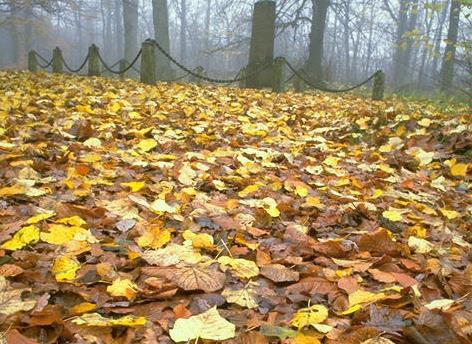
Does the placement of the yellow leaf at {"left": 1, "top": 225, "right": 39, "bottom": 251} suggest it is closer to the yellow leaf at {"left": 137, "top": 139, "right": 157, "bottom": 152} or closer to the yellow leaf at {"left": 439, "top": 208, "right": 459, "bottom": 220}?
the yellow leaf at {"left": 137, "top": 139, "right": 157, "bottom": 152}

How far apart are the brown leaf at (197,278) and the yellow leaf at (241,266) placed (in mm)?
94

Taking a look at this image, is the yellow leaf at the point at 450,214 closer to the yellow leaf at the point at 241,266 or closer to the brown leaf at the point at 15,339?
the yellow leaf at the point at 241,266

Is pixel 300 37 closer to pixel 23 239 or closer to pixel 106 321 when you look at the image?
pixel 23 239

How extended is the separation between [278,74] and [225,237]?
758cm

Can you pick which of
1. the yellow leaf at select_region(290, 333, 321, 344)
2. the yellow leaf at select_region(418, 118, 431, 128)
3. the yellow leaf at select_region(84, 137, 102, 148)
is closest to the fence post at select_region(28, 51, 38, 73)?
the yellow leaf at select_region(84, 137, 102, 148)

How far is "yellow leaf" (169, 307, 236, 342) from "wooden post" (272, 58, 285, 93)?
27.2 ft

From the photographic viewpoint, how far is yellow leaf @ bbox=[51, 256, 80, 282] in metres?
1.56

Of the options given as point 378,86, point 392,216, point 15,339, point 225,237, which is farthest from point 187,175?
point 378,86

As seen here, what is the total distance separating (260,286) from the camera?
167cm

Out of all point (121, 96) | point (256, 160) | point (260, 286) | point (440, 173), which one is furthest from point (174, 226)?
point (121, 96)

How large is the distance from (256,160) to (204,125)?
1273 millimetres

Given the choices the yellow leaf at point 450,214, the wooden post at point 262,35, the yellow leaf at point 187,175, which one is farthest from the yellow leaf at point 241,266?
the wooden post at point 262,35

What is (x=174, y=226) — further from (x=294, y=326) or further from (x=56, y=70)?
(x=56, y=70)

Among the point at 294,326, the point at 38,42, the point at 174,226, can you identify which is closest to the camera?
the point at 294,326
